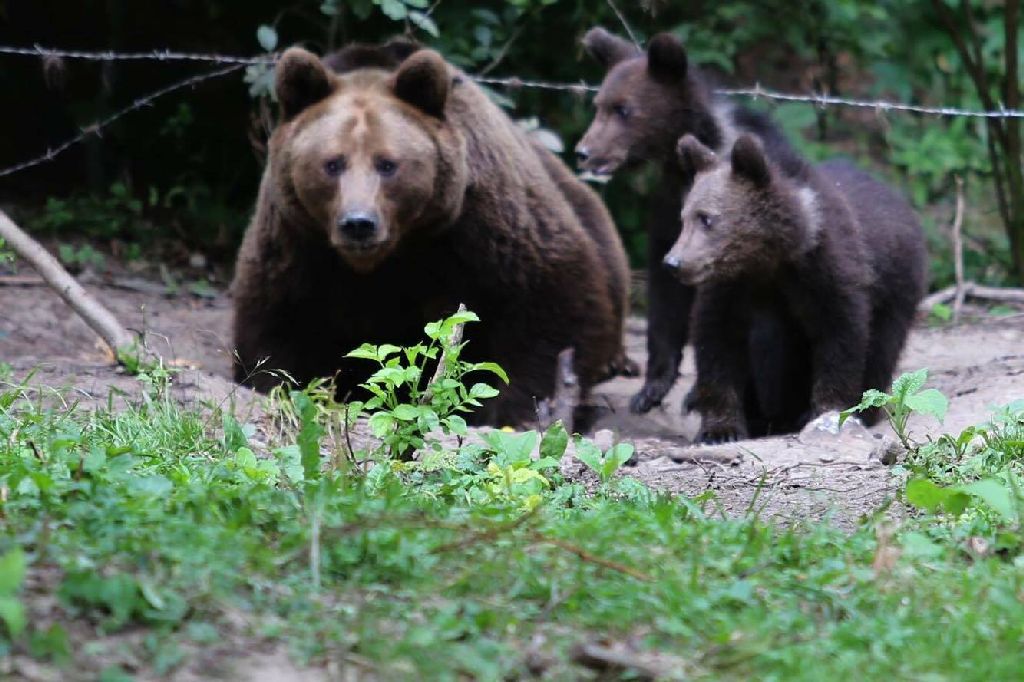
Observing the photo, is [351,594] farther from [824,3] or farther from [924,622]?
[824,3]

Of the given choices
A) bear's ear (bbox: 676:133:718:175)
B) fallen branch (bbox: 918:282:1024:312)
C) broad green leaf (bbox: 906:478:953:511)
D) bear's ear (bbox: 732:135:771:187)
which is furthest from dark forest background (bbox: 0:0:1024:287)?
broad green leaf (bbox: 906:478:953:511)

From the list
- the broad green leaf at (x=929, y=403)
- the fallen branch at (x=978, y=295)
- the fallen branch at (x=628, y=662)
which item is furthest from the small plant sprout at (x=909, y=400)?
the fallen branch at (x=978, y=295)

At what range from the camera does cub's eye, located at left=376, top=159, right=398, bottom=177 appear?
6625 mm

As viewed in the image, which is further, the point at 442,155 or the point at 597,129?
the point at 597,129

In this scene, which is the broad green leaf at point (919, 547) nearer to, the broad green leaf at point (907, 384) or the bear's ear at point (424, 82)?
the broad green leaf at point (907, 384)

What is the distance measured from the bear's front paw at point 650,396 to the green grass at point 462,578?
355 cm

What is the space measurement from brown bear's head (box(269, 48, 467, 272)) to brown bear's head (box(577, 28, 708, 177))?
32.7 inches

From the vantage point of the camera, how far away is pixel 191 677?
2.77 metres

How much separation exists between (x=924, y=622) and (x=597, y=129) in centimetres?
463

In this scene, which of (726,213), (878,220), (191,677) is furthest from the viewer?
(878,220)

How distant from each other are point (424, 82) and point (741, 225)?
1.74 metres

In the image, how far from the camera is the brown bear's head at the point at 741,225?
Answer: 6082 millimetres

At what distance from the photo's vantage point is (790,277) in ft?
20.6

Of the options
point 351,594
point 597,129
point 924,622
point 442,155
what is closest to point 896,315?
point 597,129
